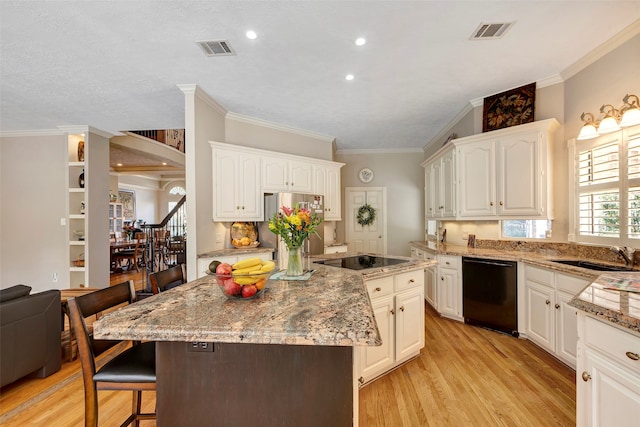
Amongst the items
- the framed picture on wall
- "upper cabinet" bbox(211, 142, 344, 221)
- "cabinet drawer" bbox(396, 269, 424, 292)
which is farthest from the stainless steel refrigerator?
the framed picture on wall

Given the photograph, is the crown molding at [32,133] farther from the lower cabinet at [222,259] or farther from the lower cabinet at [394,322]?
the lower cabinet at [394,322]

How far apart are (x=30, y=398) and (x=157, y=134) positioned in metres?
6.08

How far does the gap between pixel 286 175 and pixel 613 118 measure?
11.9 ft

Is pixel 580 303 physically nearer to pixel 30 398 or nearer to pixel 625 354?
pixel 625 354

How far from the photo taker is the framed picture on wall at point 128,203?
1080 cm

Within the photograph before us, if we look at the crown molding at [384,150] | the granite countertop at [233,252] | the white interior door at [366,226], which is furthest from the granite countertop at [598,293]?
the crown molding at [384,150]

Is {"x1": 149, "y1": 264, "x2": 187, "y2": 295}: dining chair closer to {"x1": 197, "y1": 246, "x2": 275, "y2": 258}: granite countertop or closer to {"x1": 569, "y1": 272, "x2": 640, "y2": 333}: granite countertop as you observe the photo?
{"x1": 197, "y1": 246, "x2": 275, "y2": 258}: granite countertop

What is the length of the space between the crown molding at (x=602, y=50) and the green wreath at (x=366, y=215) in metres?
3.92

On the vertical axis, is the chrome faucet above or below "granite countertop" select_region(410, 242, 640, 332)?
above

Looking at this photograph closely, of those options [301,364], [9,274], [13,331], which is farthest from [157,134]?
[301,364]

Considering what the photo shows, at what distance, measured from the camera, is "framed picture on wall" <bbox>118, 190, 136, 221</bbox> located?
1080cm

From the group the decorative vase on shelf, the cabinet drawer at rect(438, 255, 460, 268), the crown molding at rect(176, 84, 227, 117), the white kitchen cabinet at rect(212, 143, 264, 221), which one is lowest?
the cabinet drawer at rect(438, 255, 460, 268)

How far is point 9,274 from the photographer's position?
4.97 metres

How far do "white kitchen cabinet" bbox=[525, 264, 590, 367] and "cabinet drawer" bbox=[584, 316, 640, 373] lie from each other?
1272 millimetres
